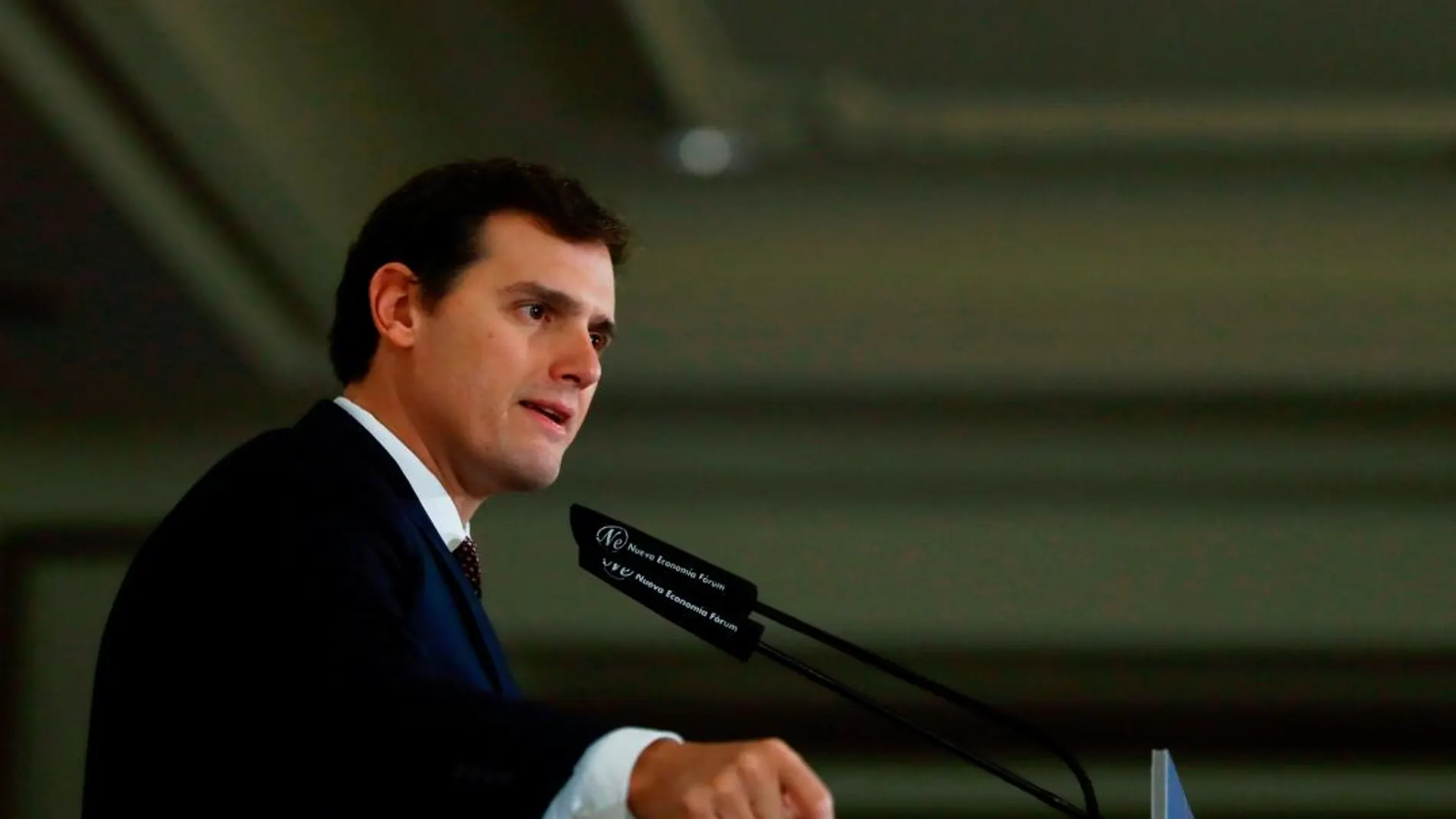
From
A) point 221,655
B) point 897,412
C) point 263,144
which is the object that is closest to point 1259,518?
point 897,412

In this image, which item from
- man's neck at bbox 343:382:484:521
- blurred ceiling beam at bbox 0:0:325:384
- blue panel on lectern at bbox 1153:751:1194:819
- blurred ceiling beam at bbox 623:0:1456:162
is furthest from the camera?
blurred ceiling beam at bbox 623:0:1456:162

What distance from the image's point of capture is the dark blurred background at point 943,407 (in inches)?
142

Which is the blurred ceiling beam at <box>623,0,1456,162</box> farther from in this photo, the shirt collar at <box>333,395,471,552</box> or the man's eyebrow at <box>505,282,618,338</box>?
the shirt collar at <box>333,395,471,552</box>

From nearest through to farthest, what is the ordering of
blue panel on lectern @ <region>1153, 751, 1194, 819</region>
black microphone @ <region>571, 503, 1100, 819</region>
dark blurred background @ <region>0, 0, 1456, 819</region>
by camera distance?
1. blue panel on lectern @ <region>1153, 751, 1194, 819</region>
2. black microphone @ <region>571, 503, 1100, 819</region>
3. dark blurred background @ <region>0, 0, 1456, 819</region>

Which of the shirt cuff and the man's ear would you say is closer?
the shirt cuff

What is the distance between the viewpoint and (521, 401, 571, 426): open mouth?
139 centimetres

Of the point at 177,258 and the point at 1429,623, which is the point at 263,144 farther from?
the point at 1429,623

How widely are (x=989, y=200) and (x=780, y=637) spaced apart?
99 cm

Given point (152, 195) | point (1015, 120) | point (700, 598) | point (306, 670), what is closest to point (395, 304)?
point (700, 598)

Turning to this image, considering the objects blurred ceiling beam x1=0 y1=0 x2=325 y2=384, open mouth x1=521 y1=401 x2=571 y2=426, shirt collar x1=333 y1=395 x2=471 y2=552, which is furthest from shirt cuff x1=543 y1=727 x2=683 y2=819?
blurred ceiling beam x1=0 y1=0 x2=325 y2=384

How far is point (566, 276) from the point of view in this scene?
1409 millimetres

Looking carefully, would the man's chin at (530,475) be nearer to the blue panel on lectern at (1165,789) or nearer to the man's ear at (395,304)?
the man's ear at (395,304)

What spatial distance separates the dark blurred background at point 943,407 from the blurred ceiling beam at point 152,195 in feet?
0.07

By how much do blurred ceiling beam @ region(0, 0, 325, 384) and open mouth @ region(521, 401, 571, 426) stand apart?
1.56 m
